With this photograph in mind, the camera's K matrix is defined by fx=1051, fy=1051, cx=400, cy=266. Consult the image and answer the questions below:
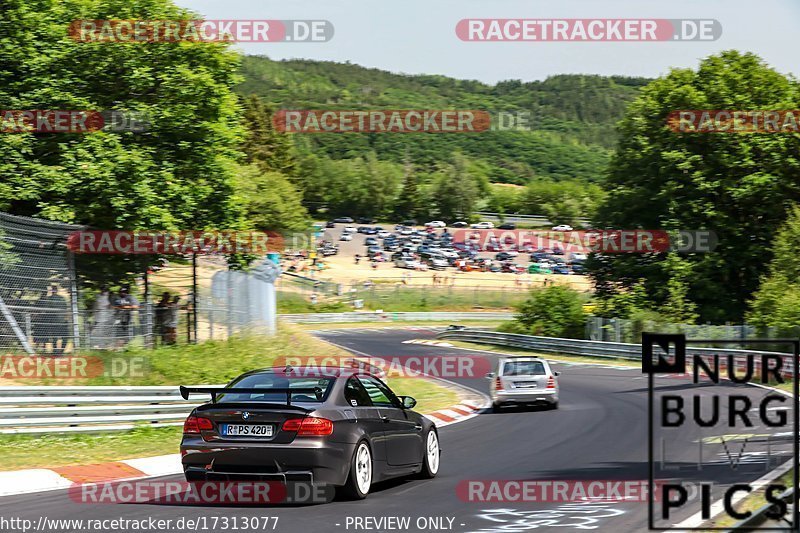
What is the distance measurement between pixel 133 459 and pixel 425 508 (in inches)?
242

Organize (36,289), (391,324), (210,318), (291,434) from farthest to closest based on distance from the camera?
(391,324) → (210,318) → (36,289) → (291,434)

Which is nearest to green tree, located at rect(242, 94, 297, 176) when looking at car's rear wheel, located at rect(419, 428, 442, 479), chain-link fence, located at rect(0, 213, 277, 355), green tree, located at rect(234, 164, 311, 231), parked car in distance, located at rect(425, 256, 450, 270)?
green tree, located at rect(234, 164, 311, 231)

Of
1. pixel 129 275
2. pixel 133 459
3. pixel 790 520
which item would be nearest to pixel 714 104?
pixel 129 275

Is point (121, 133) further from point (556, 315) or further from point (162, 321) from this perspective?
point (556, 315)

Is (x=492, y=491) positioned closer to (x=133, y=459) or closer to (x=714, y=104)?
(x=133, y=459)

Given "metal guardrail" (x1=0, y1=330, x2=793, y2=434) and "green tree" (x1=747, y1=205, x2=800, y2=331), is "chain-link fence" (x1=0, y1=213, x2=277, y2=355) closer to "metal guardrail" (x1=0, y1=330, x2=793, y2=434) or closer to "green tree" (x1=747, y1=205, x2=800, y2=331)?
"metal guardrail" (x1=0, y1=330, x2=793, y2=434)

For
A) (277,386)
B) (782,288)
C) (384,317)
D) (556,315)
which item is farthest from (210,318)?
(384,317)

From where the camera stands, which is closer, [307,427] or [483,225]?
[307,427]

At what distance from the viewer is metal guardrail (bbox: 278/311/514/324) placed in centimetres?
7675

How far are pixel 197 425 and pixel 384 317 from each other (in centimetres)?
7278

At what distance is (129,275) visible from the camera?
27.9 m

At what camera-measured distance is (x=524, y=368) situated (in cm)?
2450

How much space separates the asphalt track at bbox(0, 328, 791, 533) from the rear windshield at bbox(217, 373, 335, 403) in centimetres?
105

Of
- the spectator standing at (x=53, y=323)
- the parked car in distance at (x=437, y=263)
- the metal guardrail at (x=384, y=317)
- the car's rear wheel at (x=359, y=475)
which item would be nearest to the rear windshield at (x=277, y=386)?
the car's rear wheel at (x=359, y=475)
